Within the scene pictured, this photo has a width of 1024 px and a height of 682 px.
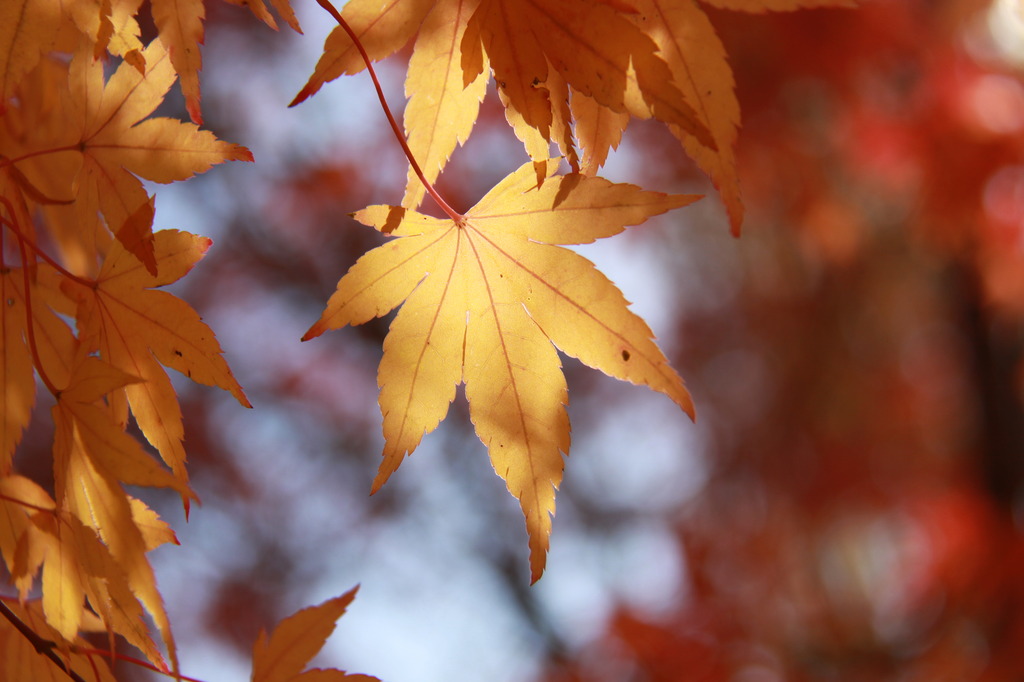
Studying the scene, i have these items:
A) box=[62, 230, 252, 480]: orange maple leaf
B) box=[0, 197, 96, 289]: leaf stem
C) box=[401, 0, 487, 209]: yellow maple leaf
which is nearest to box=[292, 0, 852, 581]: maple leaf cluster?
box=[401, 0, 487, 209]: yellow maple leaf

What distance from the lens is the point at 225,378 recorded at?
609 millimetres

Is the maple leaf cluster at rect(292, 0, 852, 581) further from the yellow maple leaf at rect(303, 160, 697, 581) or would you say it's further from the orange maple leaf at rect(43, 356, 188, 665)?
the orange maple leaf at rect(43, 356, 188, 665)

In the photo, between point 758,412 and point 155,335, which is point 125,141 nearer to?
point 155,335

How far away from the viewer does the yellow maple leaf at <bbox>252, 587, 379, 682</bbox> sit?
0.65m

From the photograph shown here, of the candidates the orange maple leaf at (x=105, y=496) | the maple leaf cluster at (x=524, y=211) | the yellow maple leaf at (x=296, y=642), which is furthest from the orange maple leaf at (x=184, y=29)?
the yellow maple leaf at (x=296, y=642)

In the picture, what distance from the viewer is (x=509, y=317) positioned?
669mm

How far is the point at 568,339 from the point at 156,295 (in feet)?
1.16

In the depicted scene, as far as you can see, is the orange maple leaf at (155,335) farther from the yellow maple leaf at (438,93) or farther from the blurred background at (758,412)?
the blurred background at (758,412)

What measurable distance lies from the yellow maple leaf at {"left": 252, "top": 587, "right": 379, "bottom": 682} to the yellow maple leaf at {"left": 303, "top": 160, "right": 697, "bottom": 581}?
16 centimetres

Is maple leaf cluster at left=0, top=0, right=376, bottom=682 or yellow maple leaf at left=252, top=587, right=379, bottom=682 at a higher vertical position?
maple leaf cluster at left=0, top=0, right=376, bottom=682

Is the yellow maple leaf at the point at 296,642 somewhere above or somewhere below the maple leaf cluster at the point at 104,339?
below

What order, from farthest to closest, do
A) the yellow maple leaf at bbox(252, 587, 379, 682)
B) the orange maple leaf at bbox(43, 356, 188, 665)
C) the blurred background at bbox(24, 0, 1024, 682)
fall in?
the blurred background at bbox(24, 0, 1024, 682)
the yellow maple leaf at bbox(252, 587, 379, 682)
the orange maple leaf at bbox(43, 356, 188, 665)

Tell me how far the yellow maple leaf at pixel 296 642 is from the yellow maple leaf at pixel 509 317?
0.51 ft

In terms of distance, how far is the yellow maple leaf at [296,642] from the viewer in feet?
2.14
